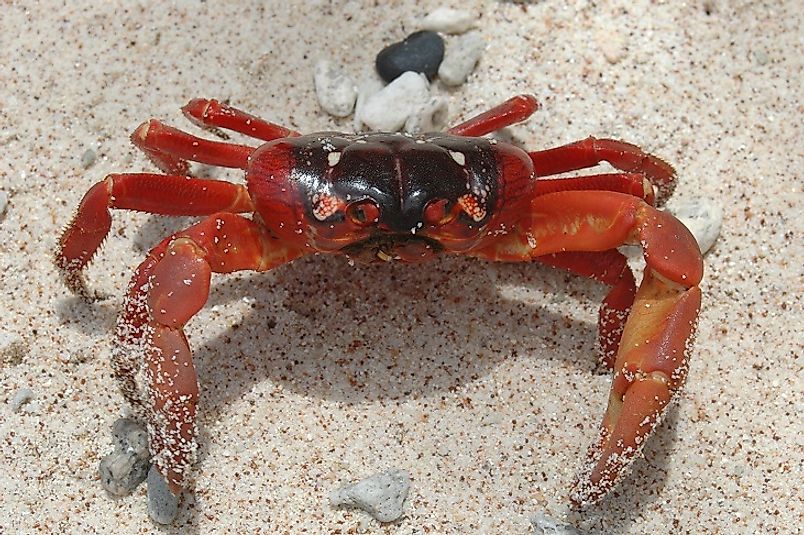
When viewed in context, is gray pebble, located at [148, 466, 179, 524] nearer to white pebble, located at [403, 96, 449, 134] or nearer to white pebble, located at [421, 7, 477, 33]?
white pebble, located at [403, 96, 449, 134]

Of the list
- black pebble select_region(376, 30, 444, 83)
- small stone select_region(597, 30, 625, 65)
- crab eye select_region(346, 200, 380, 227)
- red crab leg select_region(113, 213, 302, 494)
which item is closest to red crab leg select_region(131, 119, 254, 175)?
red crab leg select_region(113, 213, 302, 494)

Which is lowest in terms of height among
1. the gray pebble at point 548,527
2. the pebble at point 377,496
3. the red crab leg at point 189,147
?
the gray pebble at point 548,527

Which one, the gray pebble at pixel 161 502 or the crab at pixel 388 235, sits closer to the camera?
the crab at pixel 388 235

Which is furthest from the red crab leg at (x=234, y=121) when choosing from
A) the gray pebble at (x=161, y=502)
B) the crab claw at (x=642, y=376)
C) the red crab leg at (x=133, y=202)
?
the crab claw at (x=642, y=376)

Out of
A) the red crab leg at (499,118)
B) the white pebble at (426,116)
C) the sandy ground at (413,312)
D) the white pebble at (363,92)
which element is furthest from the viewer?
the white pebble at (363,92)

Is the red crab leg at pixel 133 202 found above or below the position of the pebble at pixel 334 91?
above

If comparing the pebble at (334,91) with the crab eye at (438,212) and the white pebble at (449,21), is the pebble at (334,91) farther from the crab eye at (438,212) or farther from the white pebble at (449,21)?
the crab eye at (438,212)
